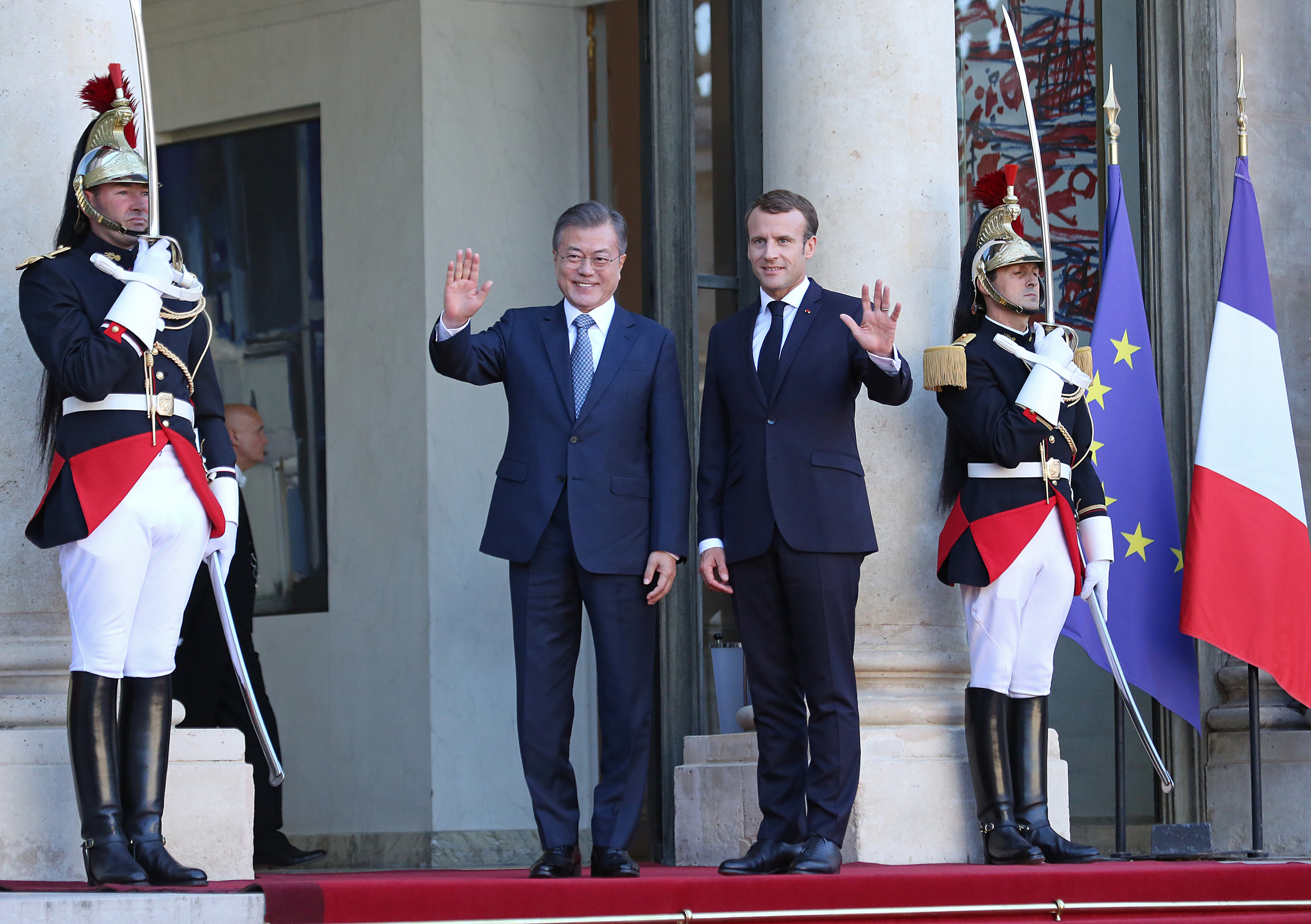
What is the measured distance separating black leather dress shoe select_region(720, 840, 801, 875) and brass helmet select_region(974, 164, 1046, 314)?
214 centimetres

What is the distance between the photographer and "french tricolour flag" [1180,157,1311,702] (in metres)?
7.29

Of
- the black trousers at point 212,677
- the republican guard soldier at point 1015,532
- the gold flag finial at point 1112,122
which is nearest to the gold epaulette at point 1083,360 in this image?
the republican guard soldier at point 1015,532

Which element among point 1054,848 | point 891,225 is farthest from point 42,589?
point 1054,848

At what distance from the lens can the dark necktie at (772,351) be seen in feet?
19.4

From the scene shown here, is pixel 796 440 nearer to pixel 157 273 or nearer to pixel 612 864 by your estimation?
pixel 612 864

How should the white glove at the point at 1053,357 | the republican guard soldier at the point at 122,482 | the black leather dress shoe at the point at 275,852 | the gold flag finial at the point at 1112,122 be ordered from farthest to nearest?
the black leather dress shoe at the point at 275,852, the gold flag finial at the point at 1112,122, the white glove at the point at 1053,357, the republican guard soldier at the point at 122,482

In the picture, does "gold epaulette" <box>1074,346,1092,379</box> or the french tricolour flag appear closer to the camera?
"gold epaulette" <box>1074,346,1092,379</box>

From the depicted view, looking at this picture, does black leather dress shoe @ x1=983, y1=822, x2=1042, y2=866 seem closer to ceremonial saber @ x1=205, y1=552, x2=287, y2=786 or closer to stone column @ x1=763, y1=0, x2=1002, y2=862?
stone column @ x1=763, y1=0, x2=1002, y2=862

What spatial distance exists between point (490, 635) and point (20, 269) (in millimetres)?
3601

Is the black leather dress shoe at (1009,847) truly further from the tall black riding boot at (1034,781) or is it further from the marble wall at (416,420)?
the marble wall at (416,420)

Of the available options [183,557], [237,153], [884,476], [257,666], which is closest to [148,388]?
[183,557]

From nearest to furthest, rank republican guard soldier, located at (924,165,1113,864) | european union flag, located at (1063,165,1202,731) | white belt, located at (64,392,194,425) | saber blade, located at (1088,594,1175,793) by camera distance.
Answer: white belt, located at (64,392,194,425), republican guard soldier, located at (924,165,1113,864), saber blade, located at (1088,594,1175,793), european union flag, located at (1063,165,1202,731)

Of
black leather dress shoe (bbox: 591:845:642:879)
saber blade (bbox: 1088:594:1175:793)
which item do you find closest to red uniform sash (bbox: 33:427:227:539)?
black leather dress shoe (bbox: 591:845:642:879)

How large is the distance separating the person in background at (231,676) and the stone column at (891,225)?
9.26 ft
